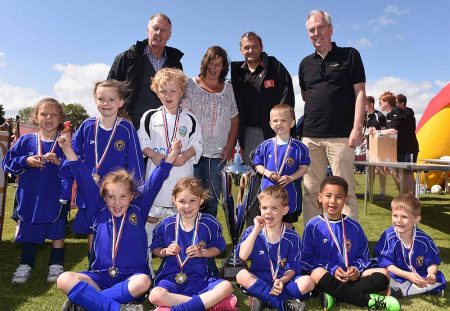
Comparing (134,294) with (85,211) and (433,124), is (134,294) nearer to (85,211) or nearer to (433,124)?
(85,211)

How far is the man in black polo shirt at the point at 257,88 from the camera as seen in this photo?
470 centimetres

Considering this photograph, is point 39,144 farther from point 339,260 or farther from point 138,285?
point 339,260

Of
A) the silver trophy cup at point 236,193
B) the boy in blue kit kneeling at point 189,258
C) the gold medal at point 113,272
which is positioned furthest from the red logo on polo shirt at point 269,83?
the gold medal at point 113,272

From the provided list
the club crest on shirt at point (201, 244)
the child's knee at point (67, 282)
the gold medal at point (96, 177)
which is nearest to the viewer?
the child's knee at point (67, 282)

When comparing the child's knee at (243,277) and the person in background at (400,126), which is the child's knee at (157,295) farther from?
the person in background at (400,126)

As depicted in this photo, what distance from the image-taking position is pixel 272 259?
A: 3.37m

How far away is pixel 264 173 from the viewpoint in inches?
163

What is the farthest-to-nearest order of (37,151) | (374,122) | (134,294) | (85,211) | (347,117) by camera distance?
(374,122), (347,117), (37,151), (85,211), (134,294)

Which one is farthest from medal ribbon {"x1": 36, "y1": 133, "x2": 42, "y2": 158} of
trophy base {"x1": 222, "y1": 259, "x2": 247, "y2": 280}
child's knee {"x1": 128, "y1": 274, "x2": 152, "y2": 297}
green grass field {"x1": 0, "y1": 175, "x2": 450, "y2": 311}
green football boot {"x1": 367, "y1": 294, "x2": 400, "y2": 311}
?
green football boot {"x1": 367, "y1": 294, "x2": 400, "y2": 311}

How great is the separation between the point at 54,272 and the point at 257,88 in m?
2.79

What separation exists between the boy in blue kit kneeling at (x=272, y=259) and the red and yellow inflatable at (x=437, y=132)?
11.5 meters

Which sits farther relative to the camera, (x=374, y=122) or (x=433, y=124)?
(x=433, y=124)

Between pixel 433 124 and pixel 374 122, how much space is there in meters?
5.37

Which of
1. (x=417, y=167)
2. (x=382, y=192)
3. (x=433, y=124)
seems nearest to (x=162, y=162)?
(x=417, y=167)
